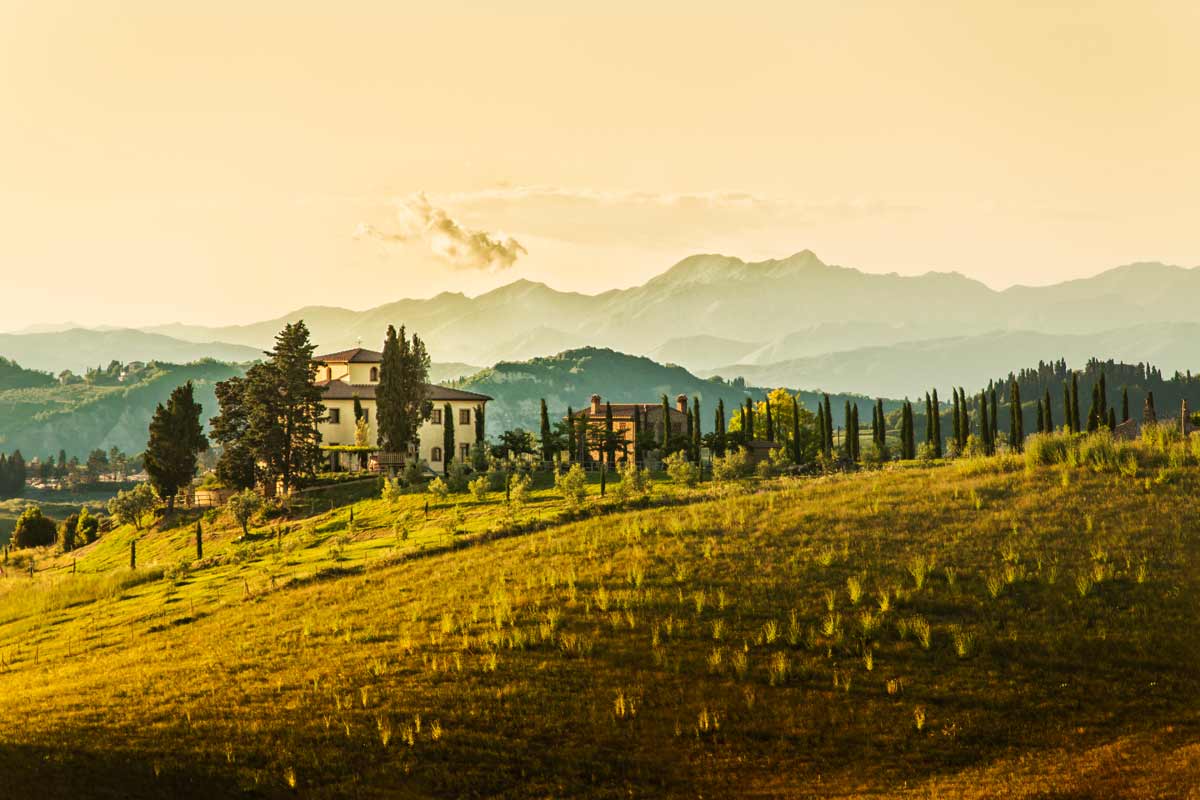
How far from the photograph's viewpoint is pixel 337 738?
19.6 meters

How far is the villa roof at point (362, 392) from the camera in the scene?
9050cm

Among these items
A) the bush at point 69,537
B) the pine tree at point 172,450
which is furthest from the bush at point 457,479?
the bush at point 69,537

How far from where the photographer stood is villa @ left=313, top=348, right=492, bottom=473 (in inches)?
3521

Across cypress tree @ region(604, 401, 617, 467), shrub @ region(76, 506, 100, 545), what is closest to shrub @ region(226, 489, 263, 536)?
shrub @ region(76, 506, 100, 545)

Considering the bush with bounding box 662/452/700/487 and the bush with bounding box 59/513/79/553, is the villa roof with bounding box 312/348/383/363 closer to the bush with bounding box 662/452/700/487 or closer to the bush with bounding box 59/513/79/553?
the bush with bounding box 59/513/79/553

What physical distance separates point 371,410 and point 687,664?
7239 cm

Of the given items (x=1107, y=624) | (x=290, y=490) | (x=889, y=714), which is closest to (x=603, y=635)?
(x=889, y=714)

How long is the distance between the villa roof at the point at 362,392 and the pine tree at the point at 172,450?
1285 cm

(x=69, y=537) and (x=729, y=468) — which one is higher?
(x=729, y=468)

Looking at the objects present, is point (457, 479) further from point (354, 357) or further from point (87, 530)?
point (87, 530)

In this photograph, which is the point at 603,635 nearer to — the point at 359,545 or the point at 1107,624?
the point at 1107,624

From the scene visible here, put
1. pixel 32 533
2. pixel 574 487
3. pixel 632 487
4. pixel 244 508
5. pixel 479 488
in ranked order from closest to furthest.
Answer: pixel 574 487, pixel 632 487, pixel 479 488, pixel 244 508, pixel 32 533

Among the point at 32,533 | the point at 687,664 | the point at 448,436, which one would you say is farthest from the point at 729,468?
the point at 32,533

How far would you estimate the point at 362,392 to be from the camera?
91.8 meters
